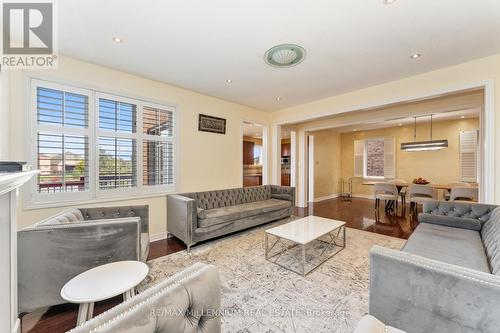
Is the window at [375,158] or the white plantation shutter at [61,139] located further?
the window at [375,158]

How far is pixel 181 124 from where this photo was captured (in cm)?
379

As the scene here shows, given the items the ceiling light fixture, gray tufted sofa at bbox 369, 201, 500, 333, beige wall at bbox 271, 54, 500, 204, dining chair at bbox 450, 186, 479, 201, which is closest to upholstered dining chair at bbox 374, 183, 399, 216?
dining chair at bbox 450, 186, 479, 201

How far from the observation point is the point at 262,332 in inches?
61.3

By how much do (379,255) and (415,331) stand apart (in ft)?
1.44

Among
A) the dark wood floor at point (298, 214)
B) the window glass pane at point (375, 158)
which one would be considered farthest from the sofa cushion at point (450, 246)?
the window glass pane at point (375, 158)

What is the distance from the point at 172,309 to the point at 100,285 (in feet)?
3.33

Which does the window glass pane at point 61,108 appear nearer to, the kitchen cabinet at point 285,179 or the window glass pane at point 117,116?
the window glass pane at point 117,116

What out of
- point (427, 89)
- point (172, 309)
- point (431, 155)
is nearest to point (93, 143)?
point (172, 309)

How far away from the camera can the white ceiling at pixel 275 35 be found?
1.86 meters

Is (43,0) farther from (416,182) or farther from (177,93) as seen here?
(416,182)

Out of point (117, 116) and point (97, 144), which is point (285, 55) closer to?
point (117, 116)

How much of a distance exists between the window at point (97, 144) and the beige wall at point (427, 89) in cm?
326

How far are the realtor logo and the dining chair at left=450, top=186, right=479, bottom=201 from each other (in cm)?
689

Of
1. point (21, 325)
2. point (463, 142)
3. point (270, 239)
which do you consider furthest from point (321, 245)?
point (463, 142)
